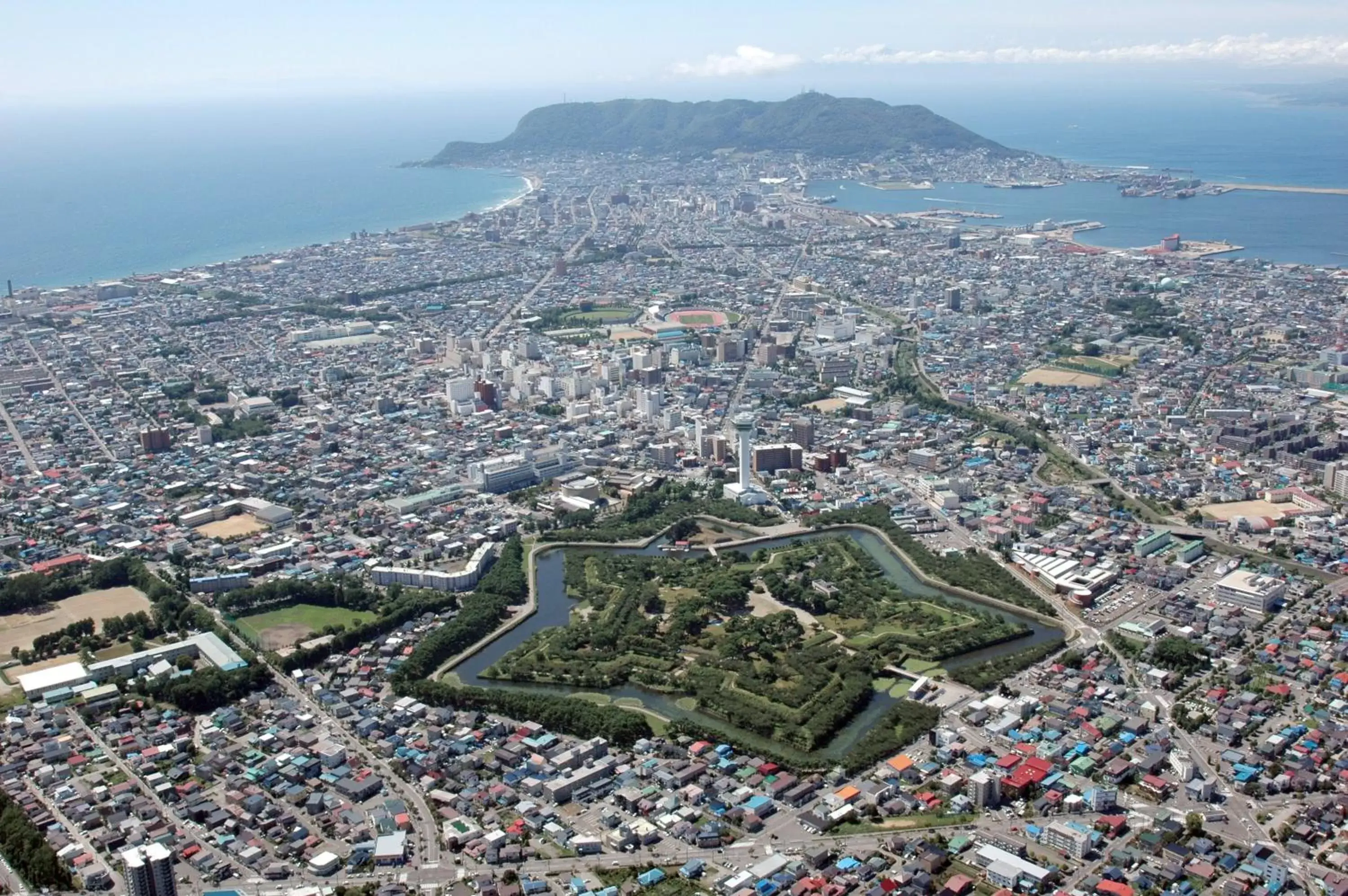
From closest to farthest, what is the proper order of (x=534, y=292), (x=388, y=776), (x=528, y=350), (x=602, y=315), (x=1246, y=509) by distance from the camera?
(x=388, y=776) < (x=1246, y=509) < (x=528, y=350) < (x=602, y=315) < (x=534, y=292)

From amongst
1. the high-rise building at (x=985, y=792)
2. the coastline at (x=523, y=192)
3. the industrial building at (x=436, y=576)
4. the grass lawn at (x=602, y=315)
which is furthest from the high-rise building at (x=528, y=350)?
the coastline at (x=523, y=192)

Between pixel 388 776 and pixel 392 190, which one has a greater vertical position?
pixel 392 190

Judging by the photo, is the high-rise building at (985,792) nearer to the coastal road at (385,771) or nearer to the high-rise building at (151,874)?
the coastal road at (385,771)

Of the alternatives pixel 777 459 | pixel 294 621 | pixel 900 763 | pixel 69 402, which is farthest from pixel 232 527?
pixel 900 763

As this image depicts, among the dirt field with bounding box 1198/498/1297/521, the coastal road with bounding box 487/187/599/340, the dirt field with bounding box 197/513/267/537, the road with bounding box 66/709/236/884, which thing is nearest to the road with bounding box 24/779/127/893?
the road with bounding box 66/709/236/884

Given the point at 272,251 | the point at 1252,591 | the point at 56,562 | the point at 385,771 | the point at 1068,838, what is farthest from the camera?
the point at 272,251

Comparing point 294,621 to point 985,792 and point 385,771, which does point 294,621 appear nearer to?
point 385,771
